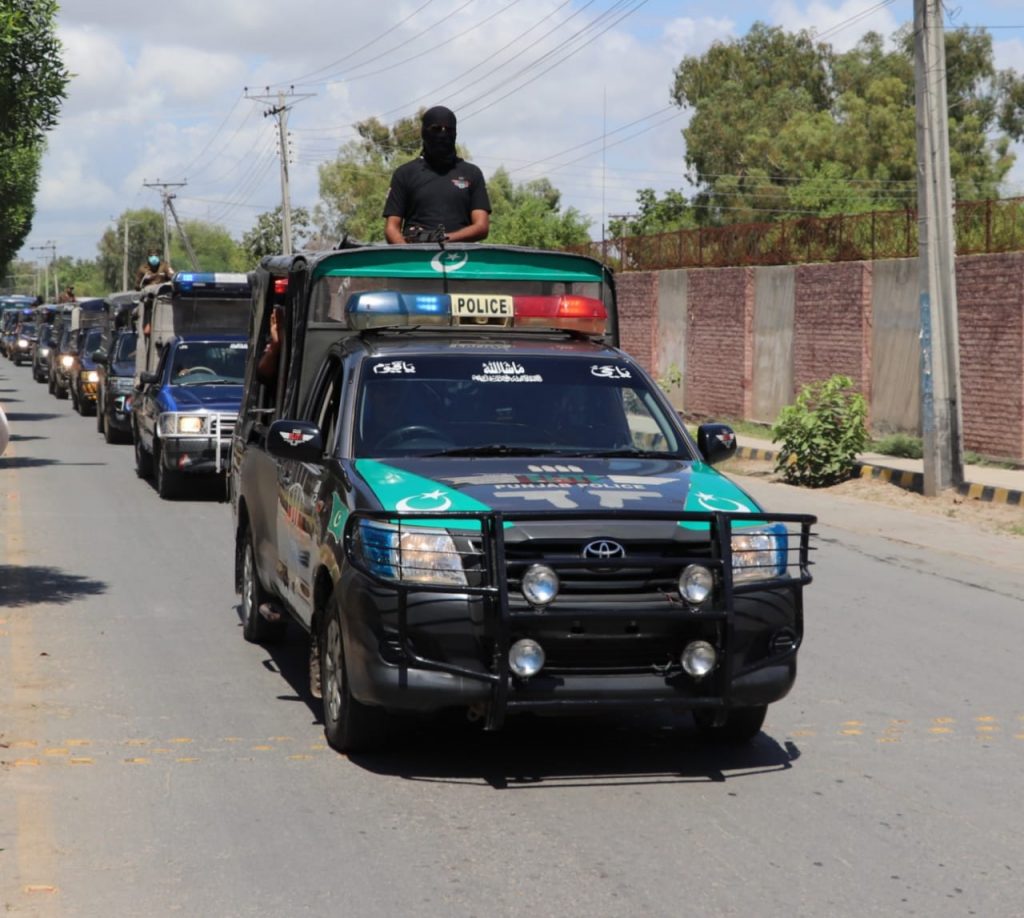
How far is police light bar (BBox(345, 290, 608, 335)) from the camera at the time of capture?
331 inches

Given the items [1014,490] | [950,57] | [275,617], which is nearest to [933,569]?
[1014,490]

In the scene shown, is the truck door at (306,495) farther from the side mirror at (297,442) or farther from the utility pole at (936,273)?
the utility pole at (936,273)

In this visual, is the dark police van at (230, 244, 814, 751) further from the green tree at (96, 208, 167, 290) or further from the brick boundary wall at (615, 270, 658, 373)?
the green tree at (96, 208, 167, 290)

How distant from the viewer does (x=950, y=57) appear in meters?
69.2

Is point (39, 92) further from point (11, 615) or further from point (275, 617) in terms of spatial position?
point (275, 617)

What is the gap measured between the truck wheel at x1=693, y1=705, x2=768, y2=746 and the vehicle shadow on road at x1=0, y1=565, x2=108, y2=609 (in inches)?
212

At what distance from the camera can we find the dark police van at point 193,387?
17.8 m

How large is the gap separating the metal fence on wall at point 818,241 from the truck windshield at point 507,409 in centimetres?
1533

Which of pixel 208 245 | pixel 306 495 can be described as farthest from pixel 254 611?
pixel 208 245

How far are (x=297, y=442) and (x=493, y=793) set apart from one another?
1907mm

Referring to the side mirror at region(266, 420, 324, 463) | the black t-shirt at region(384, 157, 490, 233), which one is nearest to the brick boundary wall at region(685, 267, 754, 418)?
the black t-shirt at region(384, 157, 490, 233)

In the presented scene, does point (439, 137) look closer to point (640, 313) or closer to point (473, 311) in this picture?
point (473, 311)

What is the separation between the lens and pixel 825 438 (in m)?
20.8

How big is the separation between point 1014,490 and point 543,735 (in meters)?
12.1
